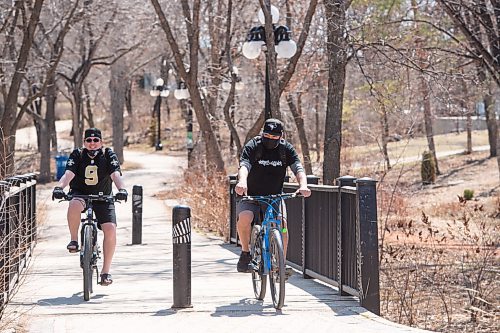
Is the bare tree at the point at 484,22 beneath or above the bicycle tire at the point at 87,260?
above

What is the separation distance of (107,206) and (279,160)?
2.19 metres

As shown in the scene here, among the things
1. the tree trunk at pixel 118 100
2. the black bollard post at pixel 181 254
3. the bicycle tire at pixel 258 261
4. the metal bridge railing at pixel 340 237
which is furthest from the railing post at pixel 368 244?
the tree trunk at pixel 118 100

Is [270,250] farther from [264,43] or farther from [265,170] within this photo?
[264,43]

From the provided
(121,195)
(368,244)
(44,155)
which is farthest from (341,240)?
(44,155)

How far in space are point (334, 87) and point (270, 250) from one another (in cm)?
979

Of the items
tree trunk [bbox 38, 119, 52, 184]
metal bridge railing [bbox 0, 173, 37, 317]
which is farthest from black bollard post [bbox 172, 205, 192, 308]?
tree trunk [bbox 38, 119, 52, 184]

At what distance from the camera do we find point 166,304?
32.2 feet

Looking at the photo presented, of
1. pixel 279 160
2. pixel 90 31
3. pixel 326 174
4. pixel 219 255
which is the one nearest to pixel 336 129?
pixel 326 174

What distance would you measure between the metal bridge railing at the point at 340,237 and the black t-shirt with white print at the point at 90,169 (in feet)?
7.91

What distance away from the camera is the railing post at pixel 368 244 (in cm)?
920

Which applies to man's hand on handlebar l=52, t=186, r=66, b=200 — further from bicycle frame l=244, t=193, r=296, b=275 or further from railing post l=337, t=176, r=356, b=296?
railing post l=337, t=176, r=356, b=296

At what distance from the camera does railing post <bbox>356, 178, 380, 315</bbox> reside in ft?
30.2

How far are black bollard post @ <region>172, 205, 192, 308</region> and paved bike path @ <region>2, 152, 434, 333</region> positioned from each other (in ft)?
0.48

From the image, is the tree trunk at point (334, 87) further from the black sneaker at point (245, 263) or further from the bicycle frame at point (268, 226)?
the bicycle frame at point (268, 226)
